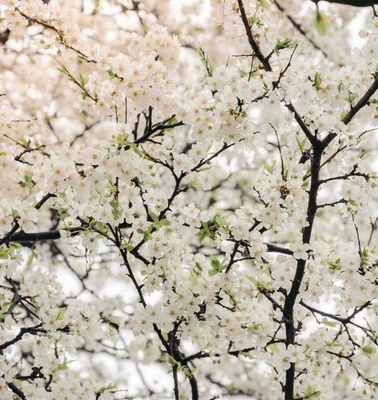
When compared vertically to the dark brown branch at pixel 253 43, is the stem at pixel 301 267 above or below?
below

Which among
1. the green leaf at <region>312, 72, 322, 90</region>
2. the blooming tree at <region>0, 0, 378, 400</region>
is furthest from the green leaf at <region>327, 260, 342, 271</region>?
the green leaf at <region>312, 72, 322, 90</region>

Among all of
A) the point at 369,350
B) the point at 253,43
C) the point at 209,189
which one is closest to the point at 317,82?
the point at 253,43

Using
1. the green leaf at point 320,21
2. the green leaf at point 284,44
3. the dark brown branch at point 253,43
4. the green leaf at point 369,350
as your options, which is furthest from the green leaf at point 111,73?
the green leaf at point 369,350

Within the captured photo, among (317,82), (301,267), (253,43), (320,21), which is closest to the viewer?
(320,21)

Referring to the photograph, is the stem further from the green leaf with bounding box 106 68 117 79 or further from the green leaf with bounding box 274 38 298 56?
the green leaf with bounding box 106 68 117 79

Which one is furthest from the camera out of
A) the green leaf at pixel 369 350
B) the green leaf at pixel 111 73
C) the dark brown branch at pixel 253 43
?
the green leaf at pixel 369 350

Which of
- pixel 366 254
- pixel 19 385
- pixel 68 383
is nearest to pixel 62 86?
pixel 19 385

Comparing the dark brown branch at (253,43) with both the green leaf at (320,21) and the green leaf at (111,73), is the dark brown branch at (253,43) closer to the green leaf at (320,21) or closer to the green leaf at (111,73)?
the green leaf at (111,73)

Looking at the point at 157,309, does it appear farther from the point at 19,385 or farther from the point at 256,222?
the point at 19,385

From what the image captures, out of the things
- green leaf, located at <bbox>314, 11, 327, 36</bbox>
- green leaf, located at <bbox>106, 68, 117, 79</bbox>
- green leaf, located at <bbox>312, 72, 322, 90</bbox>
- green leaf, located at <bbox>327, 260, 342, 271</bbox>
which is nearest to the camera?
green leaf, located at <bbox>314, 11, 327, 36</bbox>

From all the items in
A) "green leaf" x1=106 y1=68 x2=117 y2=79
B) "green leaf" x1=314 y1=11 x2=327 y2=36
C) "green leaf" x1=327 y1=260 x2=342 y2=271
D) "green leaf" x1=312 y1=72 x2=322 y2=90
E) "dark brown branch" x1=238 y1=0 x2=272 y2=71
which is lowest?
"green leaf" x1=314 y1=11 x2=327 y2=36

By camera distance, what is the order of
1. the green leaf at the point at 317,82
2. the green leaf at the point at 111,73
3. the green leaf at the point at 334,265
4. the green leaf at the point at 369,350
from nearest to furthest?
the green leaf at the point at 111,73
the green leaf at the point at 317,82
the green leaf at the point at 334,265
the green leaf at the point at 369,350

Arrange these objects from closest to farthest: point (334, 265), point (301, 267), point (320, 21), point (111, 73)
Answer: point (320, 21), point (111, 73), point (301, 267), point (334, 265)

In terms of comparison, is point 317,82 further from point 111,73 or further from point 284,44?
point 111,73
